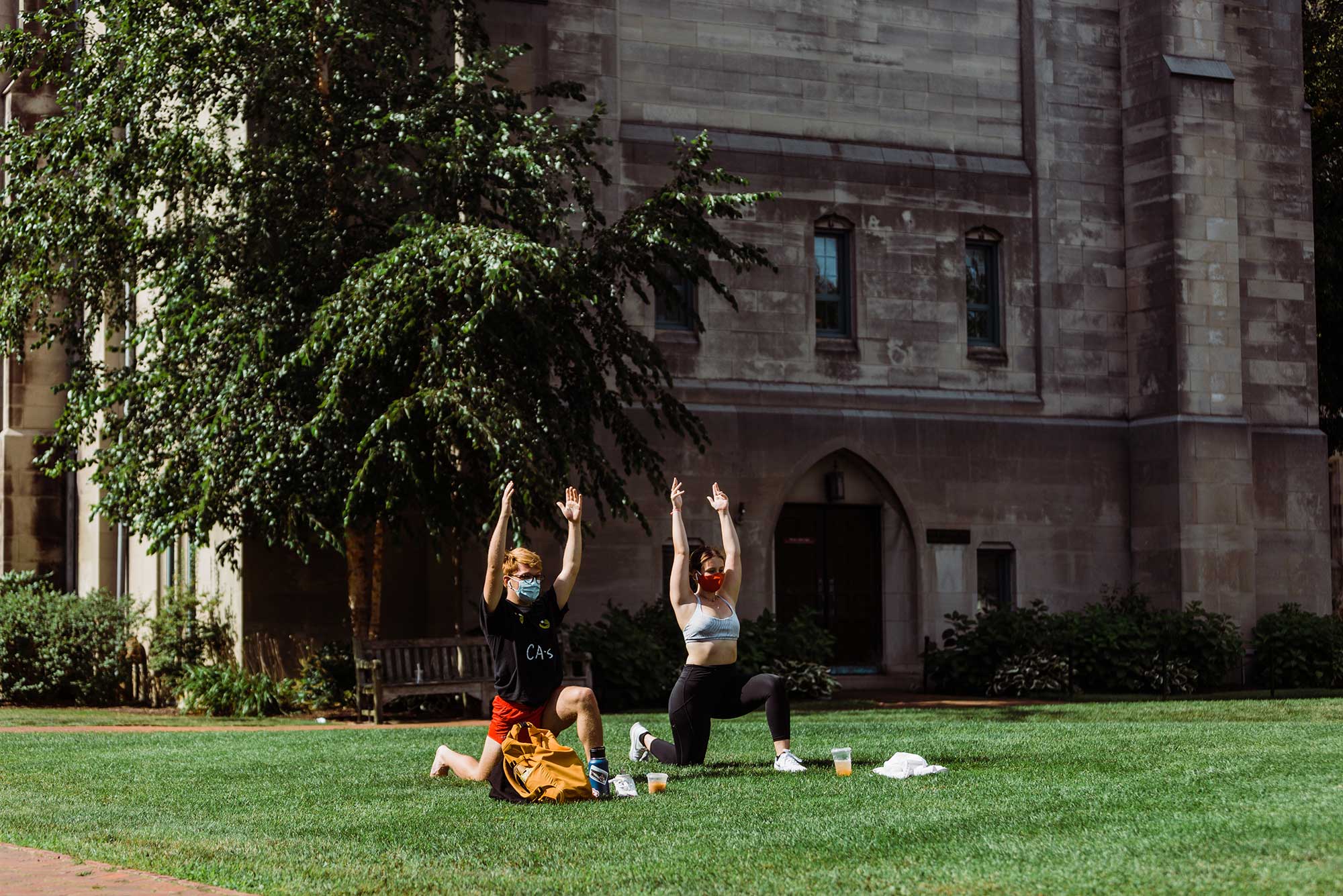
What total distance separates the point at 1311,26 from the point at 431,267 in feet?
73.9

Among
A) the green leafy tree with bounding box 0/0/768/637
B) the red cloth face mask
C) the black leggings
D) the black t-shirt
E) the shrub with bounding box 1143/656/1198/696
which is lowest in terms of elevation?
the shrub with bounding box 1143/656/1198/696

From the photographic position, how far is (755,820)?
920 cm

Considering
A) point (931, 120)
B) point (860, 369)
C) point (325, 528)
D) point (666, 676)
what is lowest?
point (666, 676)

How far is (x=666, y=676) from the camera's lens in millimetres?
21656

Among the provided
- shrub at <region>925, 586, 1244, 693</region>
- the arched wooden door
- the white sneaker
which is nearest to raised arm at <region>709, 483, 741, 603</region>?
the white sneaker

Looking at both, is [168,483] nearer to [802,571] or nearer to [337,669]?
[337,669]

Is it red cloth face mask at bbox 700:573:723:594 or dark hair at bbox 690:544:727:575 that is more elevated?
dark hair at bbox 690:544:727:575

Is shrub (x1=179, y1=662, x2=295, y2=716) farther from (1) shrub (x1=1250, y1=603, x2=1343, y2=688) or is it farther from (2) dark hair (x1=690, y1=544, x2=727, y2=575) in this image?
(1) shrub (x1=1250, y1=603, x2=1343, y2=688)

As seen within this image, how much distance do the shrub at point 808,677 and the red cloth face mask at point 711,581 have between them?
11388 mm

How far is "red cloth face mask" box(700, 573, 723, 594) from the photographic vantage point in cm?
1186

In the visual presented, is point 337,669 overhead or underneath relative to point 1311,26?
underneath

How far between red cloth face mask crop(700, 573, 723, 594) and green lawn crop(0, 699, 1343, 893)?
4.15ft

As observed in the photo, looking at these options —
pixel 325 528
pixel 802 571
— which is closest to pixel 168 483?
pixel 325 528

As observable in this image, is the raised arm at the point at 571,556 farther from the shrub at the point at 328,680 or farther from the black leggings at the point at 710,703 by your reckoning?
the shrub at the point at 328,680
